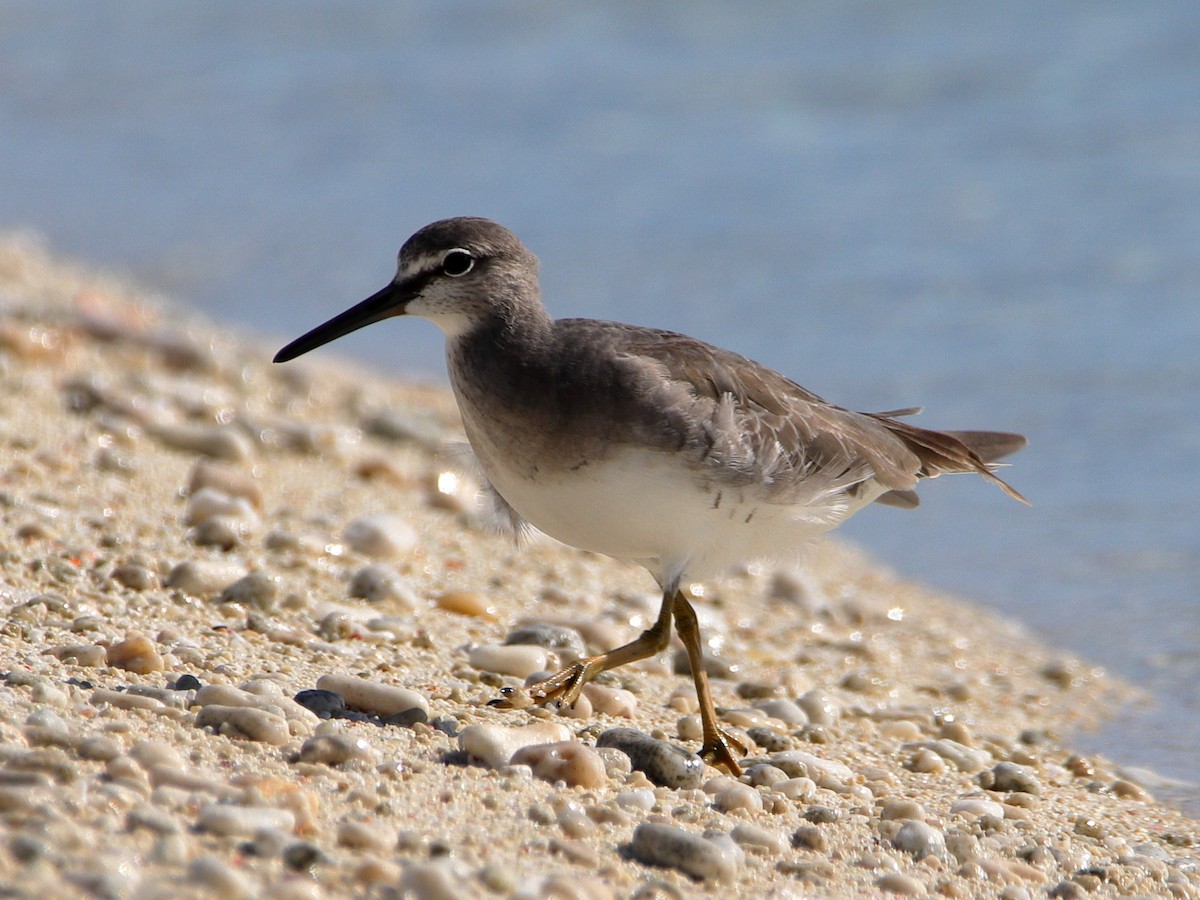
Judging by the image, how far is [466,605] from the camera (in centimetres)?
615

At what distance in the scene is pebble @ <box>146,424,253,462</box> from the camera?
7484mm

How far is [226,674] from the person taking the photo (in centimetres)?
467

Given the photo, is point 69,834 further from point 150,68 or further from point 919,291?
point 150,68

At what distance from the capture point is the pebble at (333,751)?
395 cm

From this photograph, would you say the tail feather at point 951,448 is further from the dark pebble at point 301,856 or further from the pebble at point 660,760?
the dark pebble at point 301,856

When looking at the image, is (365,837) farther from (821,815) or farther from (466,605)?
(466,605)

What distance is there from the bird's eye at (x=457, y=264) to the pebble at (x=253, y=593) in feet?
4.53

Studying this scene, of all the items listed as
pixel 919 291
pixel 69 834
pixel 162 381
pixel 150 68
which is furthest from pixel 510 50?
pixel 69 834

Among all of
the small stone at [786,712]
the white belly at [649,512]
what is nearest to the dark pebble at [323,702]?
the white belly at [649,512]

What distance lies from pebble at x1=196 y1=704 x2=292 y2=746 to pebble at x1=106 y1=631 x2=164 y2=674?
550mm

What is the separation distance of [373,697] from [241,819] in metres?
1.19

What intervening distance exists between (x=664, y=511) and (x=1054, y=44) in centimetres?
1256

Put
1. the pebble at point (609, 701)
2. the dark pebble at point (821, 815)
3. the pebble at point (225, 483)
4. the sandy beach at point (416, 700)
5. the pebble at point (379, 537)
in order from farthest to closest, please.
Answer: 1. the pebble at point (225, 483)
2. the pebble at point (379, 537)
3. the pebble at point (609, 701)
4. the dark pebble at point (821, 815)
5. the sandy beach at point (416, 700)

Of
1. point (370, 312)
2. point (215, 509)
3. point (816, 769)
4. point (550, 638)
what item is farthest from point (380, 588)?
point (816, 769)
